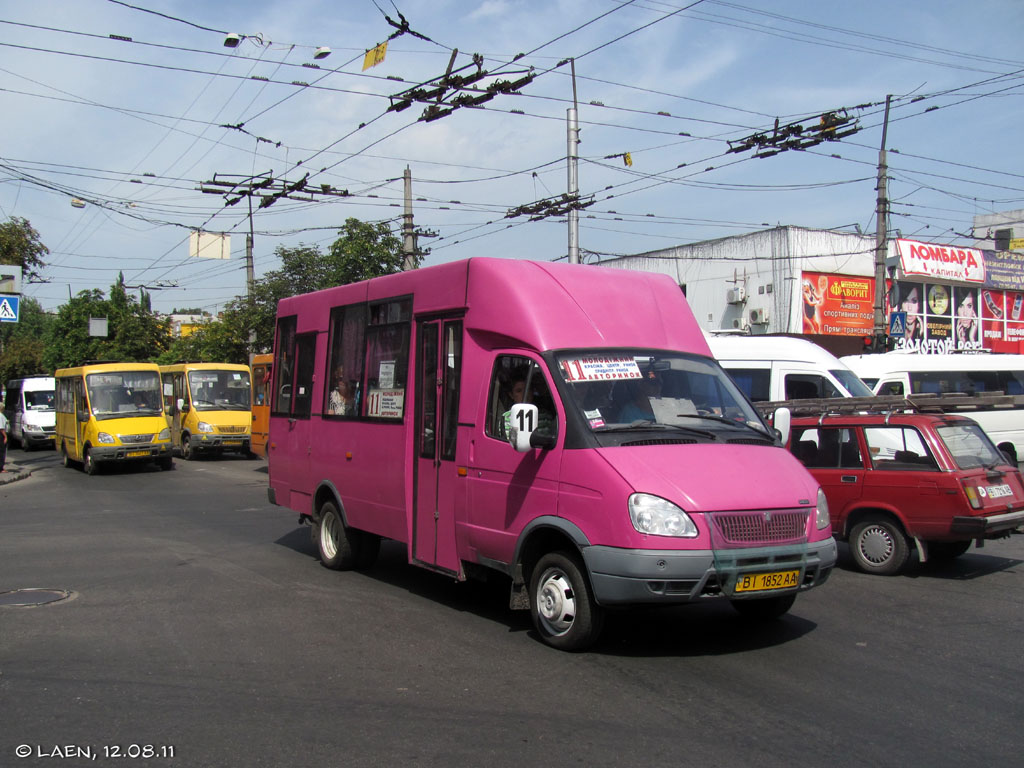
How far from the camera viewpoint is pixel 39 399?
110ft

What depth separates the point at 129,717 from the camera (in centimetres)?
505

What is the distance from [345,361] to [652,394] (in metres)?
3.80

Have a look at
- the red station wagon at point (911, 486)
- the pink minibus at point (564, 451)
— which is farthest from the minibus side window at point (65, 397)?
the red station wagon at point (911, 486)

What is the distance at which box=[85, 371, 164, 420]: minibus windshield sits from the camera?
75.3ft

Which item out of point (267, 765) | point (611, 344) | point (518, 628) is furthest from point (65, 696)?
point (611, 344)

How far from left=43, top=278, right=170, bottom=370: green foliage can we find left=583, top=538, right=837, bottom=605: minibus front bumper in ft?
148

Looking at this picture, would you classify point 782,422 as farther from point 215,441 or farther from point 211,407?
point 211,407

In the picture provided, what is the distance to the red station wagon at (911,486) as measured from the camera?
898 cm

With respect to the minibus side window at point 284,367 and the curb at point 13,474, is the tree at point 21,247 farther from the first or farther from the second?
the minibus side window at point 284,367

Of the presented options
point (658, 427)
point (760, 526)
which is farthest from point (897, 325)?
point (760, 526)

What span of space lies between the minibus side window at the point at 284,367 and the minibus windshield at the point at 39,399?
2646 cm

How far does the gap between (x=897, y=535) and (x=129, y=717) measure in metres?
7.42

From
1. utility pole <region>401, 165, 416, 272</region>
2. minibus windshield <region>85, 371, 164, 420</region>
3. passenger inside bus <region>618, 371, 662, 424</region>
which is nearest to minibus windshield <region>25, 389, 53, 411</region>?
minibus windshield <region>85, 371, 164, 420</region>

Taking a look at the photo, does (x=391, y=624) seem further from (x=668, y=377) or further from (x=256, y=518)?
(x=256, y=518)
